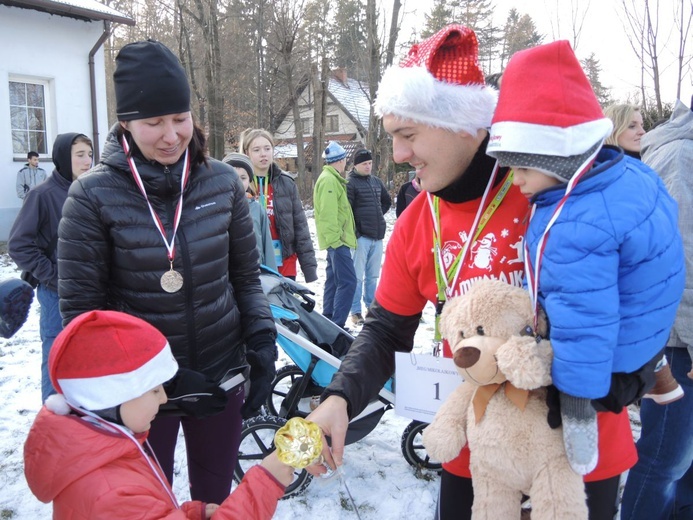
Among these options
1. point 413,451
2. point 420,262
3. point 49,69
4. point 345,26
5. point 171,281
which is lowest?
point 413,451

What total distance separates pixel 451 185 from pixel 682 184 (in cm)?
128

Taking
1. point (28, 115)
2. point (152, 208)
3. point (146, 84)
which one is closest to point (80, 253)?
point (152, 208)

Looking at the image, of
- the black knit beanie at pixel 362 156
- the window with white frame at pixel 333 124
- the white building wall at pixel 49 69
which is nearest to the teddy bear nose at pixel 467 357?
the black knit beanie at pixel 362 156

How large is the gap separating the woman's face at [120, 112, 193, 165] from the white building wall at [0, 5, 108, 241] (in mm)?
10879

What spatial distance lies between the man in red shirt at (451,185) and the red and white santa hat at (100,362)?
54cm

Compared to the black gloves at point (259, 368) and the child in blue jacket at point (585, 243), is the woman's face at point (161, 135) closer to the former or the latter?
the black gloves at point (259, 368)

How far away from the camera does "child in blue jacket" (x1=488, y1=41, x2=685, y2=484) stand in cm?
121

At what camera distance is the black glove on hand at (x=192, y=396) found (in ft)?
6.40

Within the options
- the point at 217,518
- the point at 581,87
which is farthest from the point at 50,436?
the point at 581,87

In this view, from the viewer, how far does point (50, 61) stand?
448 inches

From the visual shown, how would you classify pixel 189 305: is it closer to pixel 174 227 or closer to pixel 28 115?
pixel 174 227

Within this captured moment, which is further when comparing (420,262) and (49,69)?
(49,69)

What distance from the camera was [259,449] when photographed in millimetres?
3625

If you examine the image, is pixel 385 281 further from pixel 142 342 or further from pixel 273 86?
pixel 273 86
